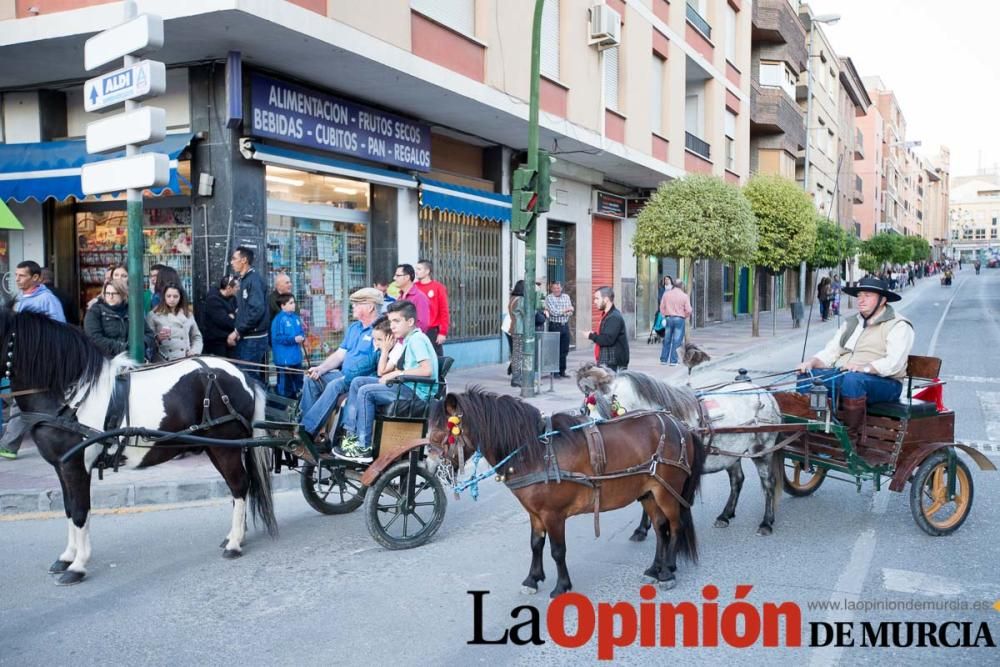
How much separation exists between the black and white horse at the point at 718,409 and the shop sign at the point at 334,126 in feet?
22.1

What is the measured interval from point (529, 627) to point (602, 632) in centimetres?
39

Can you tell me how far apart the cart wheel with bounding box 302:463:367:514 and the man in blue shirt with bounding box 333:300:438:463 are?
310mm

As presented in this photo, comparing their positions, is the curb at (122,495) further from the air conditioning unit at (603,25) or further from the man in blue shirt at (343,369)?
the air conditioning unit at (603,25)

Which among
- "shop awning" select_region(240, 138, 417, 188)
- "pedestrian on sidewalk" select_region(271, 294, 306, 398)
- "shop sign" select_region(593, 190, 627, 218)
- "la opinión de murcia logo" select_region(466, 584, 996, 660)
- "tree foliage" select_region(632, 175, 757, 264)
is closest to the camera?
"la opinión de murcia logo" select_region(466, 584, 996, 660)

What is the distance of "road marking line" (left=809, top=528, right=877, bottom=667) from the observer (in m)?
4.03

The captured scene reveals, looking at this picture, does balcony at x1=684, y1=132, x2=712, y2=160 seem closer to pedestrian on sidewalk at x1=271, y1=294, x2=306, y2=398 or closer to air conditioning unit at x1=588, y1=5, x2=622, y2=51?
air conditioning unit at x1=588, y1=5, x2=622, y2=51

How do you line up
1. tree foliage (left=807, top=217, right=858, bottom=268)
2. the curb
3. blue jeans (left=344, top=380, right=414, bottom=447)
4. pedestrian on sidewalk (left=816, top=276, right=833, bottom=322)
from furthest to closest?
pedestrian on sidewalk (left=816, top=276, right=833, bottom=322) < tree foliage (left=807, top=217, right=858, bottom=268) < the curb < blue jeans (left=344, top=380, right=414, bottom=447)

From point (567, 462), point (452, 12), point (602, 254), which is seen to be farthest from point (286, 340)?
point (602, 254)

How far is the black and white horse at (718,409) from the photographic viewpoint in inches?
212

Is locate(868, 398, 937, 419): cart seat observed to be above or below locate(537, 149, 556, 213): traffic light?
below

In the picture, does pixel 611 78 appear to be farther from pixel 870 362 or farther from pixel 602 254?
pixel 870 362

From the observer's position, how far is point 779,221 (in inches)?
965

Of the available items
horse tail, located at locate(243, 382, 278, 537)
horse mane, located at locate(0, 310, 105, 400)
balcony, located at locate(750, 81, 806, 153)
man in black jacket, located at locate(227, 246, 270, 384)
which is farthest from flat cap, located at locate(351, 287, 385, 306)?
balcony, located at locate(750, 81, 806, 153)

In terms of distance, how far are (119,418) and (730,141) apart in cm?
2626
